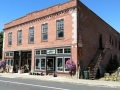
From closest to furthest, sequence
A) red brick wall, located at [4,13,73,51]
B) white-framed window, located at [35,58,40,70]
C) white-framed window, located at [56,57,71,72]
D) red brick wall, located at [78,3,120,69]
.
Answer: white-framed window, located at [56,57,71,72] → red brick wall, located at [4,13,73,51] → red brick wall, located at [78,3,120,69] → white-framed window, located at [35,58,40,70]

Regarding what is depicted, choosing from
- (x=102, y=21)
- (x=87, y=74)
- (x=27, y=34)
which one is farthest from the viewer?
(x=102, y=21)

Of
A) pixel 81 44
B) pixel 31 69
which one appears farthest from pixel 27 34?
pixel 81 44

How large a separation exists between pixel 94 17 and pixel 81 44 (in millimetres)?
6316

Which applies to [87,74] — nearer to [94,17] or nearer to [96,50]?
[96,50]

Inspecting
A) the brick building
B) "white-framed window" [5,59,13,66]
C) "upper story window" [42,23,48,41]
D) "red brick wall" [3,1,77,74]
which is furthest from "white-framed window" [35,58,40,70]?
"white-framed window" [5,59,13,66]

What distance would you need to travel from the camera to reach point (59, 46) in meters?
21.4

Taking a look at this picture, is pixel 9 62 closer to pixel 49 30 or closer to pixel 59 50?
pixel 49 30

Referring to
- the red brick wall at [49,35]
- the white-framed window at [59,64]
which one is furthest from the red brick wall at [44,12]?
the white-framed window at [59,64]

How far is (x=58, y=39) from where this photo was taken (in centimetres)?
2175

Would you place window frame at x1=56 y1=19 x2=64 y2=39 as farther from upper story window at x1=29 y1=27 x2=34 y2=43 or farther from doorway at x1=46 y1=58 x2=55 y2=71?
upper story window at x1=29 y1=27 x2=34 y2=43

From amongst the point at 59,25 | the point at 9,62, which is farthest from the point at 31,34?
the point at 9,62

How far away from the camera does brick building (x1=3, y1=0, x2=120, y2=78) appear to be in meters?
20.5

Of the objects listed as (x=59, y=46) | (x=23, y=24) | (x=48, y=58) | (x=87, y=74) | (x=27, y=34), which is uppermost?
(x=23, y=24)

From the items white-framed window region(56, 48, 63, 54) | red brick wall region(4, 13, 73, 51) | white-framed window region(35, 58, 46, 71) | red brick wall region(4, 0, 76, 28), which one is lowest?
white-framed window region(35, 58, 46, 71)
